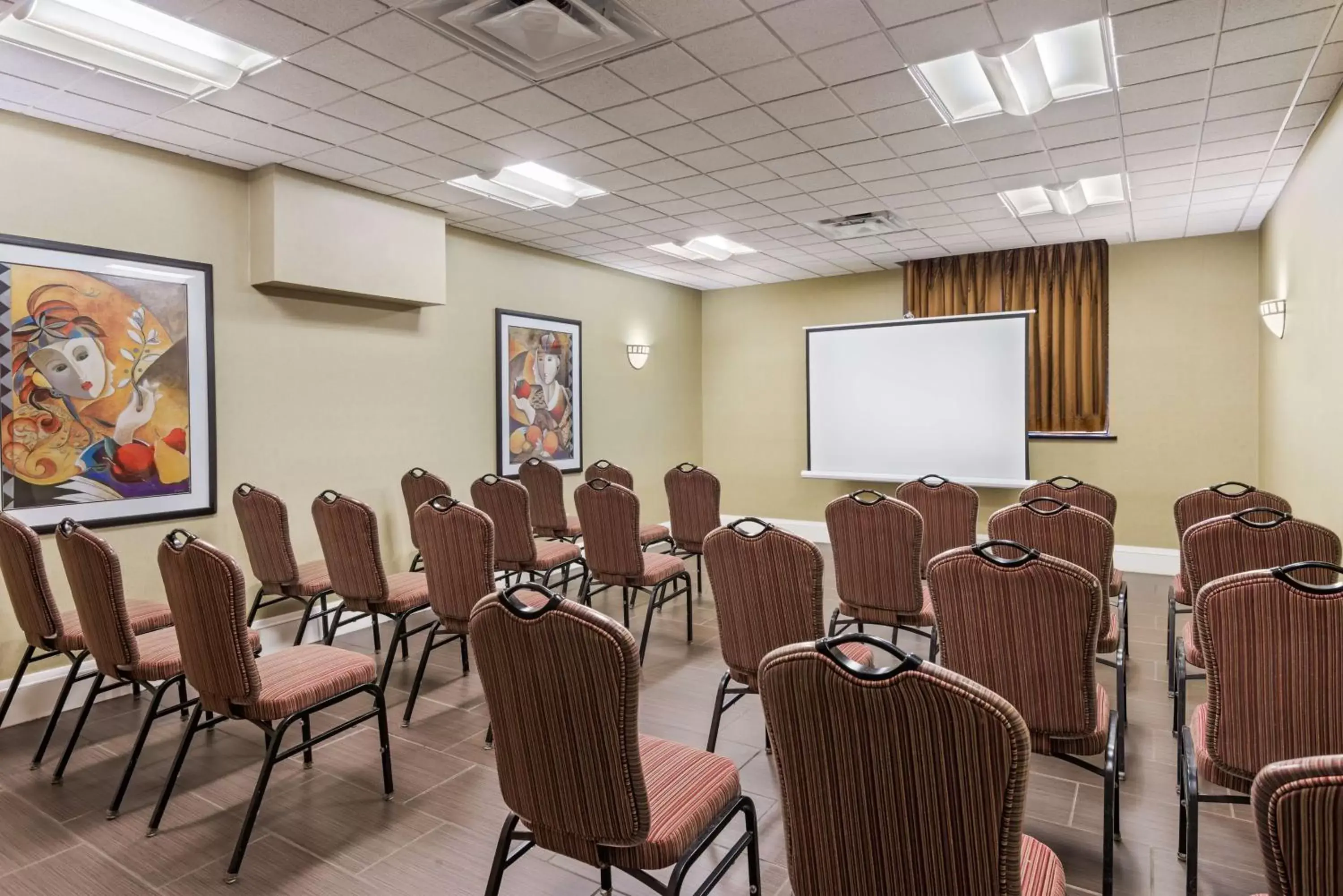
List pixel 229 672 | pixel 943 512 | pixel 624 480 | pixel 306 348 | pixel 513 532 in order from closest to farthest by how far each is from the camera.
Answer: pixel 229 672 < pixel 943 512 < pixel 513 532 < pixel 306 348 < pixel 624 480

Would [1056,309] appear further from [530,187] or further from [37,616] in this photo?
[37,616]

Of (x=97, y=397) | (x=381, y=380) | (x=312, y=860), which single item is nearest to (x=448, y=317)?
(x=381, y=380)

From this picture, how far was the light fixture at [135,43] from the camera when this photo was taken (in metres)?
2.69

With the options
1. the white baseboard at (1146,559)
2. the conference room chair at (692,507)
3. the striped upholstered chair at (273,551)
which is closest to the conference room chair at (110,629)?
the striped upholstered chair at (273,551)

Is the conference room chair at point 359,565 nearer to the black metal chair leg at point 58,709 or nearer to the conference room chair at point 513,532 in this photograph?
the conference room chair at point 513,532

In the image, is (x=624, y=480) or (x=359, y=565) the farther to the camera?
(x=624, y=480)

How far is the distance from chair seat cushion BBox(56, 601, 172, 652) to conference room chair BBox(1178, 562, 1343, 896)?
3.37m

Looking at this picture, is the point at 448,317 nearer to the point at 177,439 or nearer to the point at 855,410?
the point at 177,439

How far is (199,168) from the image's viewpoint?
4.07 meters

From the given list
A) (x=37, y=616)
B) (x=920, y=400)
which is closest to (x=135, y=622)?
(x=37, y=616)

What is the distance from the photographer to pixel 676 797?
5.47 ft

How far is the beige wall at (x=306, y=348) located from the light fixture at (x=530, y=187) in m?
0.96

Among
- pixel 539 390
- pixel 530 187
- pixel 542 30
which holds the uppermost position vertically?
pixel 530 187

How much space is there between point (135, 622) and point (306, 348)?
1945mm
